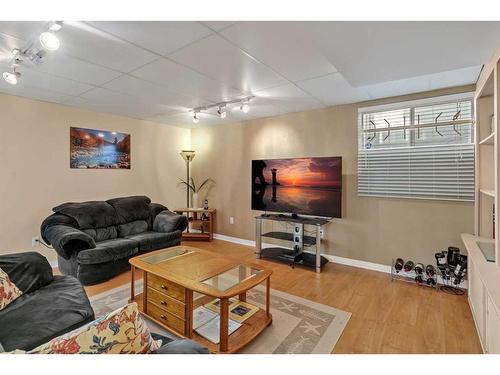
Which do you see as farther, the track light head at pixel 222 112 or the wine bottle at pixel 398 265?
the track light head at pixel 222 112

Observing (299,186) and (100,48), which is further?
(299,186)

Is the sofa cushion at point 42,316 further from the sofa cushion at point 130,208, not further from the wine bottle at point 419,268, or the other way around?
the wine bottle at point 419,268

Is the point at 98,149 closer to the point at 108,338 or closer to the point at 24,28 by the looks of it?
the point at 24,28

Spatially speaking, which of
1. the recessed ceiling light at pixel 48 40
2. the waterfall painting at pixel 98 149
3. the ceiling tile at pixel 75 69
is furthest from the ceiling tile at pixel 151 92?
the waterfall painting at pixel 98 149

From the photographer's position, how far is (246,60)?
87.1 inches

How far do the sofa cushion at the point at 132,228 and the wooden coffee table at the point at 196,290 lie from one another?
5.07 ft

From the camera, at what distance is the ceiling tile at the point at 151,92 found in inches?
109

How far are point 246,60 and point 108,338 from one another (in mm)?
2194

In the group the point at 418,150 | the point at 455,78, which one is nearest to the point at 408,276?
the point at 418,150

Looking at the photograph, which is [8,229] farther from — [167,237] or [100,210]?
[167,237]

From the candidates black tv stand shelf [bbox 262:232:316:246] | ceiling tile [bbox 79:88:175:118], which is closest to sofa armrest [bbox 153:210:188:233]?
black tv stand shelf [bbox 262:232:316:246]

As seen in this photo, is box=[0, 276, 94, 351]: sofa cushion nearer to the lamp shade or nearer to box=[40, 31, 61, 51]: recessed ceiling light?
box=[40, 31, 61, 51]: recessed ceiling light
